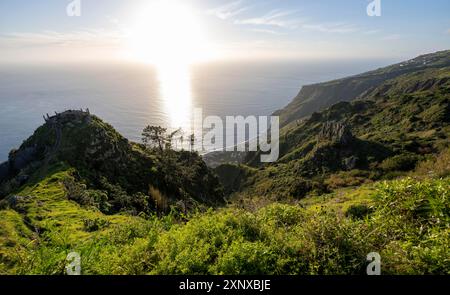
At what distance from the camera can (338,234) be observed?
635 centimetres

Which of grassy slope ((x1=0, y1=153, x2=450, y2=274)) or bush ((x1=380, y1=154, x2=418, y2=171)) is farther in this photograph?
bush ((x1=380, y1=154, x2=418, y2=171))

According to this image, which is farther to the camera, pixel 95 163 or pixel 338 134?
pixel 338 134

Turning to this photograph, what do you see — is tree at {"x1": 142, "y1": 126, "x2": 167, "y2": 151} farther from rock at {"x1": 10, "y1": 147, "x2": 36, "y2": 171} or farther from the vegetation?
rock at {"x1": 10, "y1": 147, "x2": 36, "y2": 171}

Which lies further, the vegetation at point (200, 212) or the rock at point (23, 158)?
the rock at point (23, 158)

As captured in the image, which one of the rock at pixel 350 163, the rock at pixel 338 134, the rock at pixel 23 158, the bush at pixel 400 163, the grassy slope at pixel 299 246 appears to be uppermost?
the grassy slope at pixel 299 246

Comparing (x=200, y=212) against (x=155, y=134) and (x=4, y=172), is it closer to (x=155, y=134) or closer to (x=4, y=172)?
(x=4, y=172)

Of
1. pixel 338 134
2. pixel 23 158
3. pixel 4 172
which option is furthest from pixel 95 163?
pixel 338 134

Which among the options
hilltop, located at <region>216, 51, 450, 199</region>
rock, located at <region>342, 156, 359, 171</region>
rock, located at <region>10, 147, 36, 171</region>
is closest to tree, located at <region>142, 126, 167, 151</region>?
rock, located at <region>10, 147, 36, 171</region>

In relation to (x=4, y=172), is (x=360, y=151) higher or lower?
lower

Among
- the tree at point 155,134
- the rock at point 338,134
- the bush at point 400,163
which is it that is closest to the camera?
the tree at point 155,134

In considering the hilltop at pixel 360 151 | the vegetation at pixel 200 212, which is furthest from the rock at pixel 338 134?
the vegetation at pixel 200 212

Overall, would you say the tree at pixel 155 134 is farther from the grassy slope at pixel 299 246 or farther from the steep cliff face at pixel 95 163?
the grassy slope at pixel 299 246

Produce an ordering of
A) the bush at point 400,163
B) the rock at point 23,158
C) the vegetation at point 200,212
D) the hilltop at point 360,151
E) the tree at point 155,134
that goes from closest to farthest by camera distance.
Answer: the vegetation at point 200,212
the rock at point 23,158
the tree at point 155,134
the bush at point 400,163
the hilltop at point 360,151
